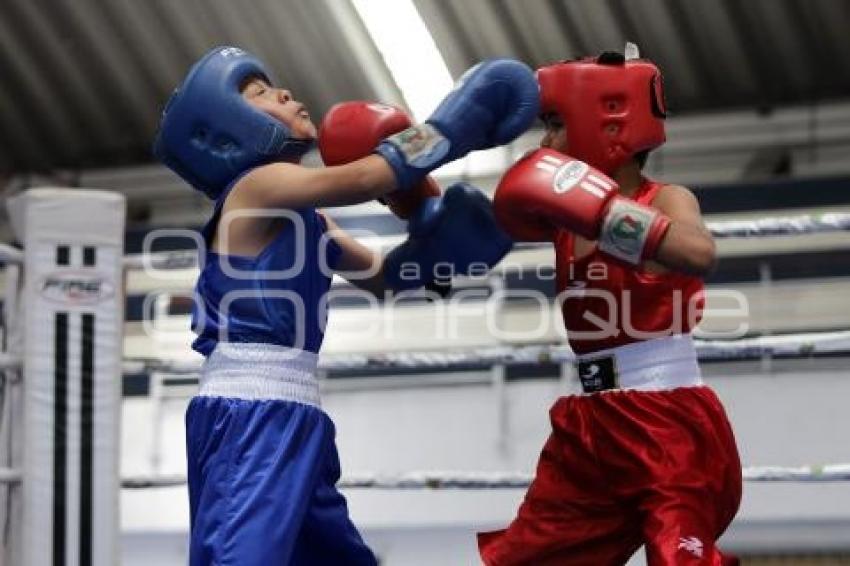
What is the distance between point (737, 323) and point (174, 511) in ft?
7.20

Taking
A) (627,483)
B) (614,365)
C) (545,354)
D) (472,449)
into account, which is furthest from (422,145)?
(472,449)

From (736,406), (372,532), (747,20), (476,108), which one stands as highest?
(747,20)

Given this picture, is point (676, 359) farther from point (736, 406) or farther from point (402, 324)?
point (402, 324)

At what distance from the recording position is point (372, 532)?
548 centimetres

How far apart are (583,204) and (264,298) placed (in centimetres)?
46

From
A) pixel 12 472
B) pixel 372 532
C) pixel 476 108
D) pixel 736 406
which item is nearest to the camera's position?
pixel 476 108

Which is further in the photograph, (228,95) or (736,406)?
(736,406)

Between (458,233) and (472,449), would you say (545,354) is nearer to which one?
(458,233)

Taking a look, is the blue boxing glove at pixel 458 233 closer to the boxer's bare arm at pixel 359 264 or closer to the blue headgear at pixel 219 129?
the boxer's bare arm at pixel 359 264

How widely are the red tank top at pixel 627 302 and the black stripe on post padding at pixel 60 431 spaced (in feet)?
3.30

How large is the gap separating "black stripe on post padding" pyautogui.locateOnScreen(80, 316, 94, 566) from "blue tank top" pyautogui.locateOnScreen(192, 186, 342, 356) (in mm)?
606

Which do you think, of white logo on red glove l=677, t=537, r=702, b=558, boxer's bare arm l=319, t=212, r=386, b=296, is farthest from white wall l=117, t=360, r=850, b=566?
white logo on red glove l=677, t=537, r=702, b=558

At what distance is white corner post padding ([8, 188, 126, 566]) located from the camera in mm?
2660

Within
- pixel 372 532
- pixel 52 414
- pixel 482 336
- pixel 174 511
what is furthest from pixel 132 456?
pixel 52 414
